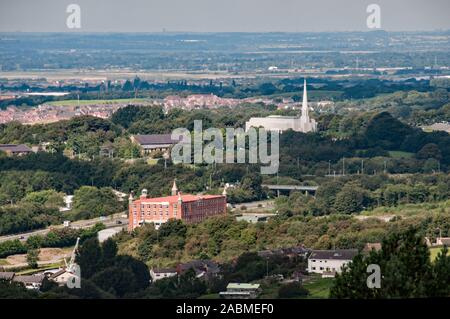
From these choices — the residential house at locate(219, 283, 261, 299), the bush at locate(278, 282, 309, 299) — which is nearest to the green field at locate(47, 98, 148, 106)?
the residential house at locate(219, 283, 261, 299)

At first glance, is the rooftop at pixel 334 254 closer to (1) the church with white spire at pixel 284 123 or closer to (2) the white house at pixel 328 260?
(2) the white house at pixel 328 260

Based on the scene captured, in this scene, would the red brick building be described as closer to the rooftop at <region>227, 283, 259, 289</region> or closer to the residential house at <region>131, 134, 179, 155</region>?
the rooftop at <region>227, 283, 259, 289</region>

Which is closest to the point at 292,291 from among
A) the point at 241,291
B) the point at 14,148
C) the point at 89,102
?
the point at 241,291

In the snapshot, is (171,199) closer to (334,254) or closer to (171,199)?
(171,199)

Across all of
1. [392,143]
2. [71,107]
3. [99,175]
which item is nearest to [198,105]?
[71,107]

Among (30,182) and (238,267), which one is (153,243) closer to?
(238,267)
